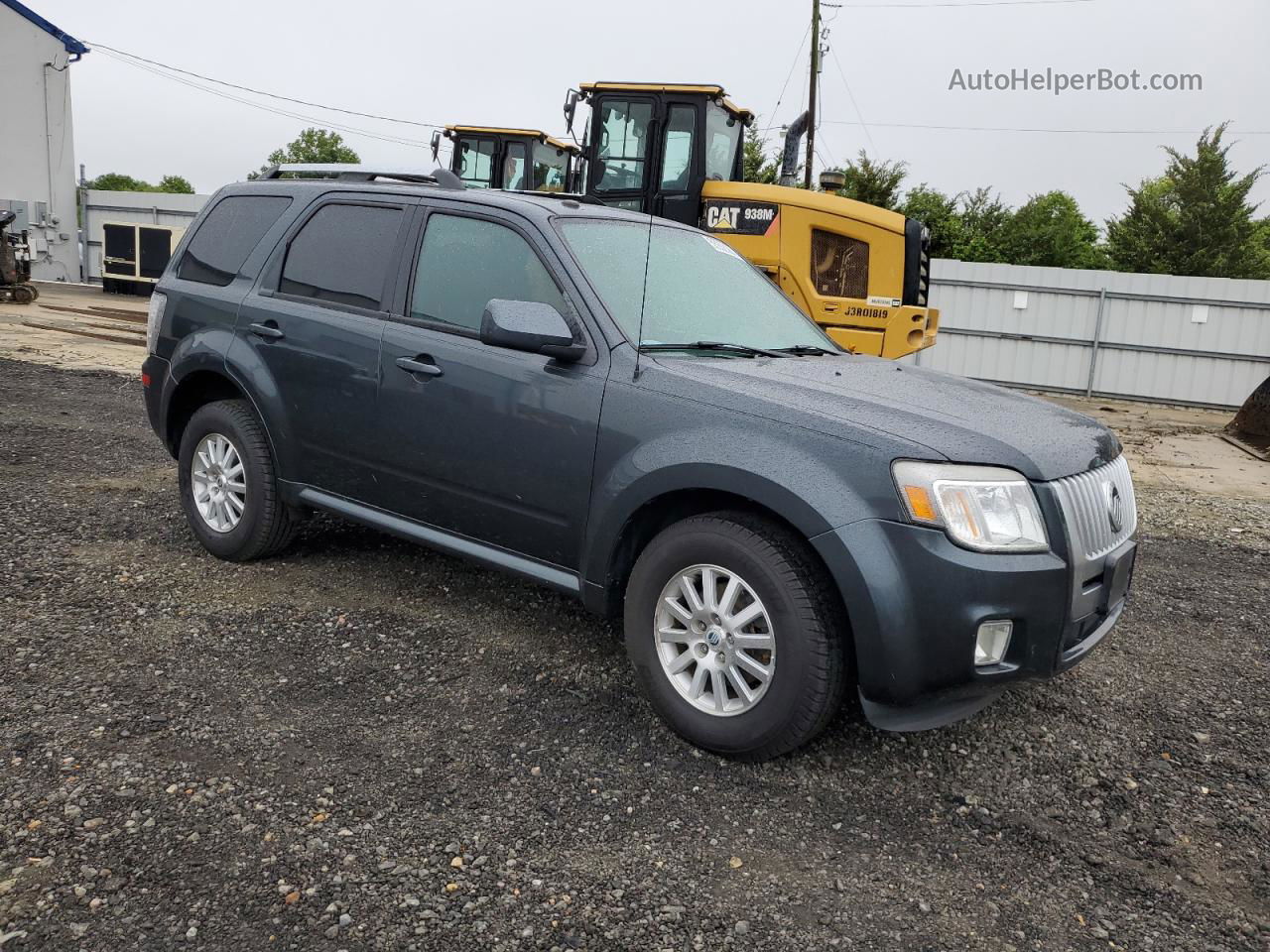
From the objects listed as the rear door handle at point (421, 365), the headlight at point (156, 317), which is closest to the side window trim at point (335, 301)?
the rear door handle at point (421, 365)

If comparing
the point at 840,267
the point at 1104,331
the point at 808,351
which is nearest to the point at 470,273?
the point at 808,351

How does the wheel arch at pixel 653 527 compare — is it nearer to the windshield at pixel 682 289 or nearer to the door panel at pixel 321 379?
the windshield at pixel 682 289

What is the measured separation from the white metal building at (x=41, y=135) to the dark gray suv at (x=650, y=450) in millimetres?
33332

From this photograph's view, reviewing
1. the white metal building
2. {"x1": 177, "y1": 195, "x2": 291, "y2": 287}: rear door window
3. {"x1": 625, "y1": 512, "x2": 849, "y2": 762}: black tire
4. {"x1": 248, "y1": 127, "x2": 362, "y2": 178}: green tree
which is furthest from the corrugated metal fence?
{"x1": 248, "y1": 127, "x2": 362, "y2": 178}: green tree

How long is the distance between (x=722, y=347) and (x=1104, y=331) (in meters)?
17.0

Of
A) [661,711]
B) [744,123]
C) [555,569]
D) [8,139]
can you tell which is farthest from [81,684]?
[8,139]

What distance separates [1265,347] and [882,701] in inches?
724

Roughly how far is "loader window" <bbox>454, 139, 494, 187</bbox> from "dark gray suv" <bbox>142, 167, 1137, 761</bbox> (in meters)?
9.15

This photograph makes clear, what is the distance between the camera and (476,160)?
563 inches

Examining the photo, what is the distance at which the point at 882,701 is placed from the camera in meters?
3.23

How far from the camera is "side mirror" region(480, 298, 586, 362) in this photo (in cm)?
371

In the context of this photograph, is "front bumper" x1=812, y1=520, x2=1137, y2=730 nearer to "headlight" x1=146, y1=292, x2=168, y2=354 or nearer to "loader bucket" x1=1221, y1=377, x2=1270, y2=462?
"headlight" x1=146, y1=292, x2=168, y2=354

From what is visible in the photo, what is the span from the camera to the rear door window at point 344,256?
15.2 ft

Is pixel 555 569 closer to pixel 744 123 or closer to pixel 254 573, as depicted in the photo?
pixel 254 573
